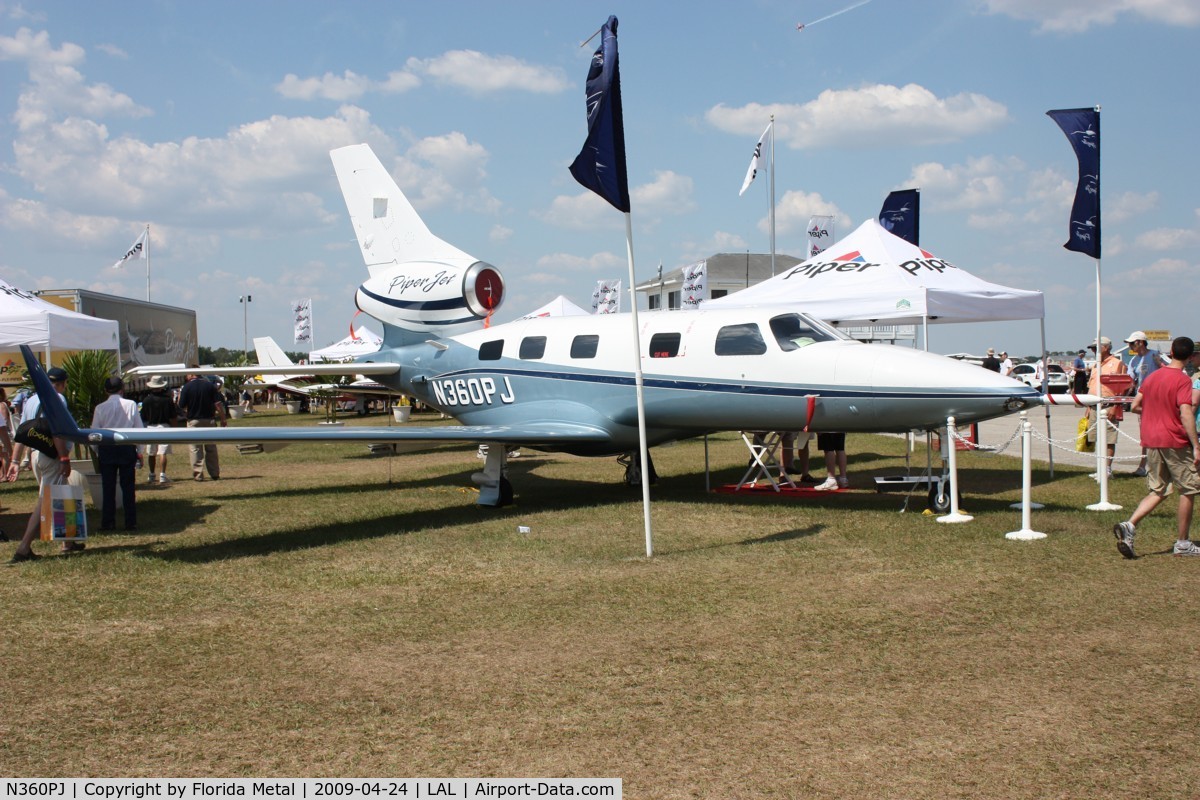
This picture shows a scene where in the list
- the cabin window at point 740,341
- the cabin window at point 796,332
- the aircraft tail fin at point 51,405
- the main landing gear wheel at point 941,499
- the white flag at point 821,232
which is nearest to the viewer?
the aircraft tail fin at point 51,405

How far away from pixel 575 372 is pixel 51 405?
21.7 ft

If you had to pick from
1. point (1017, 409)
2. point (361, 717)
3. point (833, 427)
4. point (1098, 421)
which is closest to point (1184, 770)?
point (361, 717)

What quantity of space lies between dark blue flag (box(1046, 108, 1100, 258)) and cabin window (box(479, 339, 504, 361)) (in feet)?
26.6

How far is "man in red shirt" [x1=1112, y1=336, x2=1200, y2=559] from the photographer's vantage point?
8.02 metres

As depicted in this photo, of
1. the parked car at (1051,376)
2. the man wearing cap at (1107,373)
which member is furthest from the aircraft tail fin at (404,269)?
the parked car at (1051,376)

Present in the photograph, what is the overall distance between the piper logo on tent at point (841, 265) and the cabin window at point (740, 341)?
367 cm

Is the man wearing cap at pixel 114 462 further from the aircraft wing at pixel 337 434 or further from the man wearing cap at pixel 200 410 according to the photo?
the man wearing cap at pixel 200 410

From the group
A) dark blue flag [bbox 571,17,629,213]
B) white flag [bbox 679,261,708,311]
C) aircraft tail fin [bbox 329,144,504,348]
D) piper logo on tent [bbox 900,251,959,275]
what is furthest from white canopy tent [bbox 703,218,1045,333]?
white flag [bbox 679,261,708,311]

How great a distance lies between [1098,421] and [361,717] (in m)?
10.6

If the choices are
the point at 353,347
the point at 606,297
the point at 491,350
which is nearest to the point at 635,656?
the point at 491,350

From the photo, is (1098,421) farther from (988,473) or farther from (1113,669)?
(1113,669)

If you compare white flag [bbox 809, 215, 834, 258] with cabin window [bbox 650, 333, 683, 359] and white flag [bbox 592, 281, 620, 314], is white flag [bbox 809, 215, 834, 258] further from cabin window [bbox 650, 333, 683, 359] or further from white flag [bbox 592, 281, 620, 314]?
cabin window [bbox 650, 333, 683, 359]

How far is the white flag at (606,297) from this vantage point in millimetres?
33594

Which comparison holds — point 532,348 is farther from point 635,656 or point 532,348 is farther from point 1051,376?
point 1051,376
